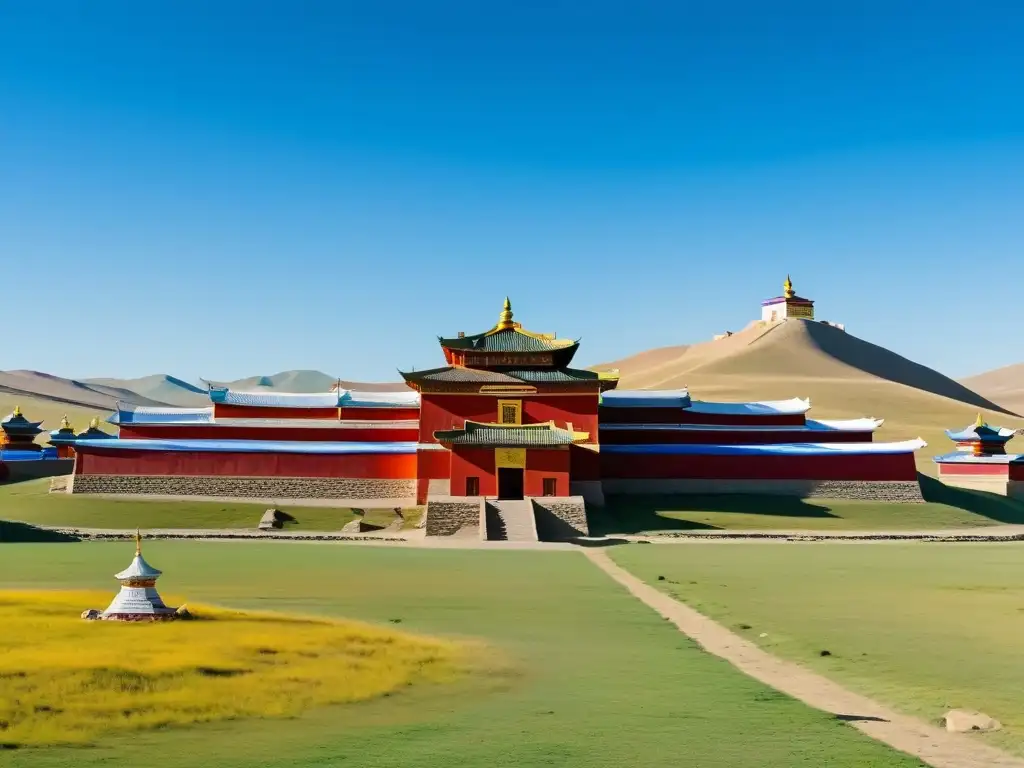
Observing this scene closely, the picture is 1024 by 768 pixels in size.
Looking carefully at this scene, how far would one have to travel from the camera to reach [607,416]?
53.3 meters

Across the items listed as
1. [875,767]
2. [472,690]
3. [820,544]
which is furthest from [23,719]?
[820,544]

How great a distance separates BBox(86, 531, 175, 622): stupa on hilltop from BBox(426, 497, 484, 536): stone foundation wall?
81.4ft

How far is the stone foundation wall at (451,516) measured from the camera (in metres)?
42.2

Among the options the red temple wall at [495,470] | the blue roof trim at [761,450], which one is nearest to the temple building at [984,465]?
the blue roof trim at [761,450]

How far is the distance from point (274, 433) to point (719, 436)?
2211cm

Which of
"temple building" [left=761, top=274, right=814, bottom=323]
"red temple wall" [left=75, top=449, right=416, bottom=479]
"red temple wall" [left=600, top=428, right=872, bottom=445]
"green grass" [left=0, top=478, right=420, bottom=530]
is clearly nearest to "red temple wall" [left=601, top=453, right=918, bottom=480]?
"red temple wall" [left=600, top=428, right=872, bottom=445]

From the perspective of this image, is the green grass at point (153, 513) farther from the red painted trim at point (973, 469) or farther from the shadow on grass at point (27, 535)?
the red painted trim at point (973, 469)

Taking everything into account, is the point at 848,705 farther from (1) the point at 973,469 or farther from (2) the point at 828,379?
(2) the point at 828,379

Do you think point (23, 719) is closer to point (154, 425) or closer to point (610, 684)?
point (610, 684)

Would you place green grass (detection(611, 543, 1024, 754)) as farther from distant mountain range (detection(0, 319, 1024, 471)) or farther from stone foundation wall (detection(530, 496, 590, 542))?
distant mountain range (detection(0, 319, 1024, 471))

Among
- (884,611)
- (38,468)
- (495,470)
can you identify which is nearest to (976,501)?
(495,470)

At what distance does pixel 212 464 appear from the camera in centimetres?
4912

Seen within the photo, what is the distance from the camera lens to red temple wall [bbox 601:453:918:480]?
50531 millimetres

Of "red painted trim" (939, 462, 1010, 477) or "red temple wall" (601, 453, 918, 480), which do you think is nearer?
"red temple wall" (601, 453, 918, 480)
